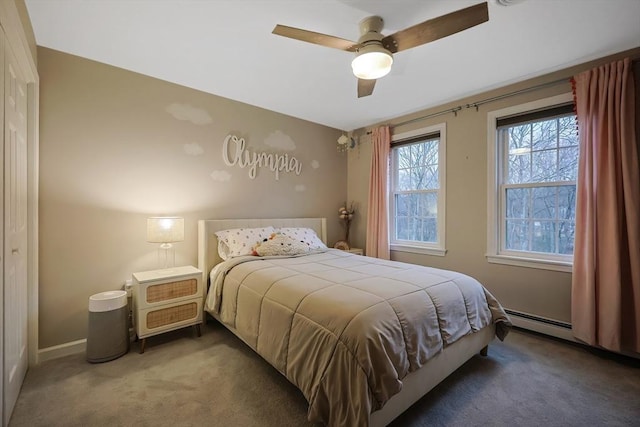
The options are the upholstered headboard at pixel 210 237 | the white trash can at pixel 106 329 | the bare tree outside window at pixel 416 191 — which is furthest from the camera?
the bare tree outside window at pixel 416 191

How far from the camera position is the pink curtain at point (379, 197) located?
12.7ft

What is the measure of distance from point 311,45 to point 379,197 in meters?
2.27

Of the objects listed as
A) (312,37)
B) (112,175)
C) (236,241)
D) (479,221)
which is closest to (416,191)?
(479,221)

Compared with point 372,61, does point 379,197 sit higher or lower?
lower

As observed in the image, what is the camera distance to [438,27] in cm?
163

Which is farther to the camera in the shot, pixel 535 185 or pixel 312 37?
pixel 535 185

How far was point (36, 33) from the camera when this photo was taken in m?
2.05

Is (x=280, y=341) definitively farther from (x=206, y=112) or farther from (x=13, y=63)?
(x=206, y=112)

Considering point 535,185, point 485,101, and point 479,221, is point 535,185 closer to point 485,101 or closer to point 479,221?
point 479,221

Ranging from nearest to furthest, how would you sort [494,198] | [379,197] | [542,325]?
1. [542,325]
2. [494,198]
3. [379,197]

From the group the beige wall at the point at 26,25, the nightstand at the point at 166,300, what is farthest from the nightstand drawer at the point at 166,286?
the beige wall at the point at 26,25

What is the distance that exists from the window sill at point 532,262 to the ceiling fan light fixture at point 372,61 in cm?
232

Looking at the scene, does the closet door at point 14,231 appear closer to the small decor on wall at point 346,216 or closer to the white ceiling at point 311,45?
the white ceiling at point 311,45

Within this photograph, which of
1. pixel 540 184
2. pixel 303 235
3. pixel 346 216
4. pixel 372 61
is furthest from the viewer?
pixel 346 216
